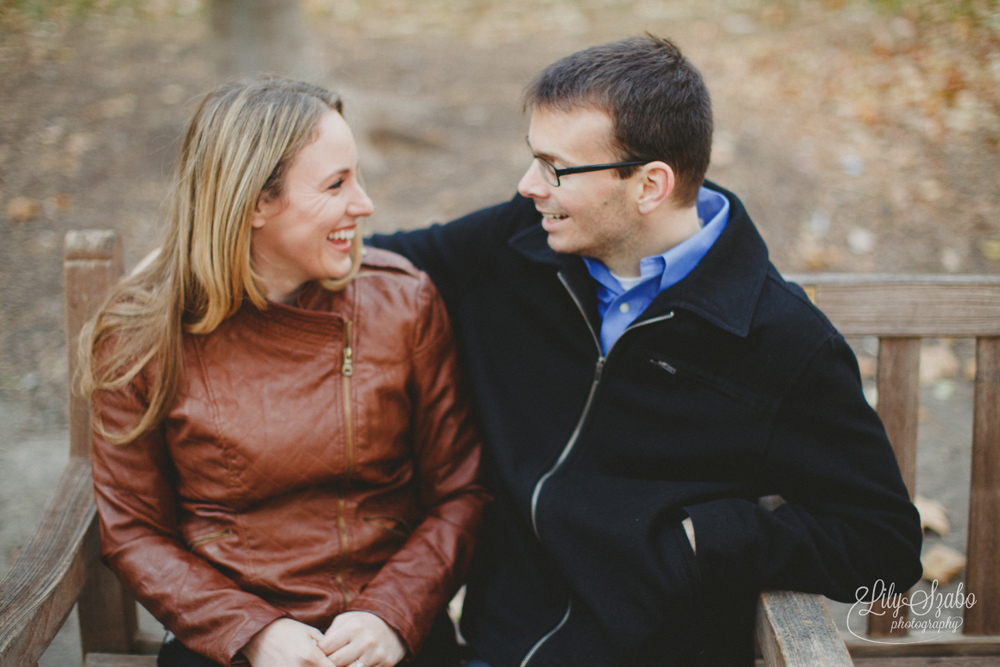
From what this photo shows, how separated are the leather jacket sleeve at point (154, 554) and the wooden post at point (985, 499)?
2060 millimetres

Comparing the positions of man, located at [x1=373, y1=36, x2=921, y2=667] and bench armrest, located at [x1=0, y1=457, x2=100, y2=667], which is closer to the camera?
bench armrest, located at [x1=0, y1=457, x2=100, y2=667]

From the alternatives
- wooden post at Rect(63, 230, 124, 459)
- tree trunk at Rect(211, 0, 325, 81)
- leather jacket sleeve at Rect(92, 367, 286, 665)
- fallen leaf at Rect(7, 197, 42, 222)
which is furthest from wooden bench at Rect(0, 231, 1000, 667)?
tree trunk at Rect(211, 0, 325, 81)

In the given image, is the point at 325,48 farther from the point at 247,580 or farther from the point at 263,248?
Result: the point at 247,580

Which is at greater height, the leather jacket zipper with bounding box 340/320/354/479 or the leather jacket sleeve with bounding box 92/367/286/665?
the leather jacket zipper with bounding box 340/320/354/479

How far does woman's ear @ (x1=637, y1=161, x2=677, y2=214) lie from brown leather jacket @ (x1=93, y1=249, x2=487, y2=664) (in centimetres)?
72

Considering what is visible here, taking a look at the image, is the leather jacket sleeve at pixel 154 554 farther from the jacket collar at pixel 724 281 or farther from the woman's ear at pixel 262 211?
the jacket collar at pixel 724 281

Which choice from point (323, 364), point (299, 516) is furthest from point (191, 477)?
point (323, 364)

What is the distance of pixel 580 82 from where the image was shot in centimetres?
225

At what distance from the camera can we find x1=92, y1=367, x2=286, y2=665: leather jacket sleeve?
2023 millimetres

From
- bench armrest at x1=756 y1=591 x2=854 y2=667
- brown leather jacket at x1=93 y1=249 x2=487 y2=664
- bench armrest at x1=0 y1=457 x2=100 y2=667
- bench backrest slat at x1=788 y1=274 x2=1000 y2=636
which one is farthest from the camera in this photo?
bench backrest slat at x1=788 y1=274 x2=1000 y2=636

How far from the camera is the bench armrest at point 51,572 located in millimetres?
1837

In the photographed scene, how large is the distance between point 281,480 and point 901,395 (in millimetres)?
1833

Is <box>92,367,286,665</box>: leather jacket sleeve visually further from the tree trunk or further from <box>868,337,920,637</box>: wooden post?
the tree trunk

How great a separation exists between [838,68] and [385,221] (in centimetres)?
455
